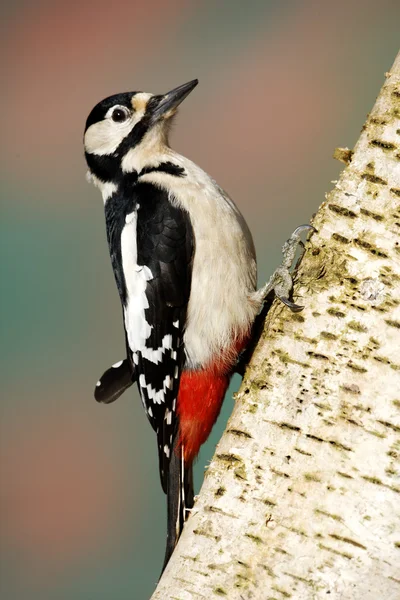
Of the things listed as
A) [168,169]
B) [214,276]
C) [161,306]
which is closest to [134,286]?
[161,306]

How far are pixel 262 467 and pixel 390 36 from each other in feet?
10.3

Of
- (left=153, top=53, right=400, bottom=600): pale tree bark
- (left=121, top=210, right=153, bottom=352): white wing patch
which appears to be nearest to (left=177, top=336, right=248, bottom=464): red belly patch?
(left=121, top=210, right=153, bottom=352): white wing patch

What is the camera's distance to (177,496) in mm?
1725

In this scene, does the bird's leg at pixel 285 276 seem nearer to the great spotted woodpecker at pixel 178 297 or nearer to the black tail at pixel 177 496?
the great spotted woodpecker at pixel 178 297

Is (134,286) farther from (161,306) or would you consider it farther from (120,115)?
(120,115)

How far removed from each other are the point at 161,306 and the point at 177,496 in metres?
0.44

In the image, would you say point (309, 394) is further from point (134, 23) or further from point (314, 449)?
point (134, 23)

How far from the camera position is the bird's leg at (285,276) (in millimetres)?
1396

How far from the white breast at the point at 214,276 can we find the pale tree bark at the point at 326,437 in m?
0.39

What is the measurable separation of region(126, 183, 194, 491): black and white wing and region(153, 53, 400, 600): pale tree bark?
1.50ft

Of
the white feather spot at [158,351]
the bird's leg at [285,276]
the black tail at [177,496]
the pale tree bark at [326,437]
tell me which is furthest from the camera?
the white feather spot at [158,351]

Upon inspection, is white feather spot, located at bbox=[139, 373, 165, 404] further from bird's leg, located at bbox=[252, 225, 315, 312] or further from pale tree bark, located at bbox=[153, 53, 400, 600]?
pale tree bark, located at bbox=[153, 53, 400, 600]

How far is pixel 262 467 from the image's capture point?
1212 millimetres

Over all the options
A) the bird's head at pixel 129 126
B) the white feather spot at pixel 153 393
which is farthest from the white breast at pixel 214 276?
the bird's head at pixel 129 126
